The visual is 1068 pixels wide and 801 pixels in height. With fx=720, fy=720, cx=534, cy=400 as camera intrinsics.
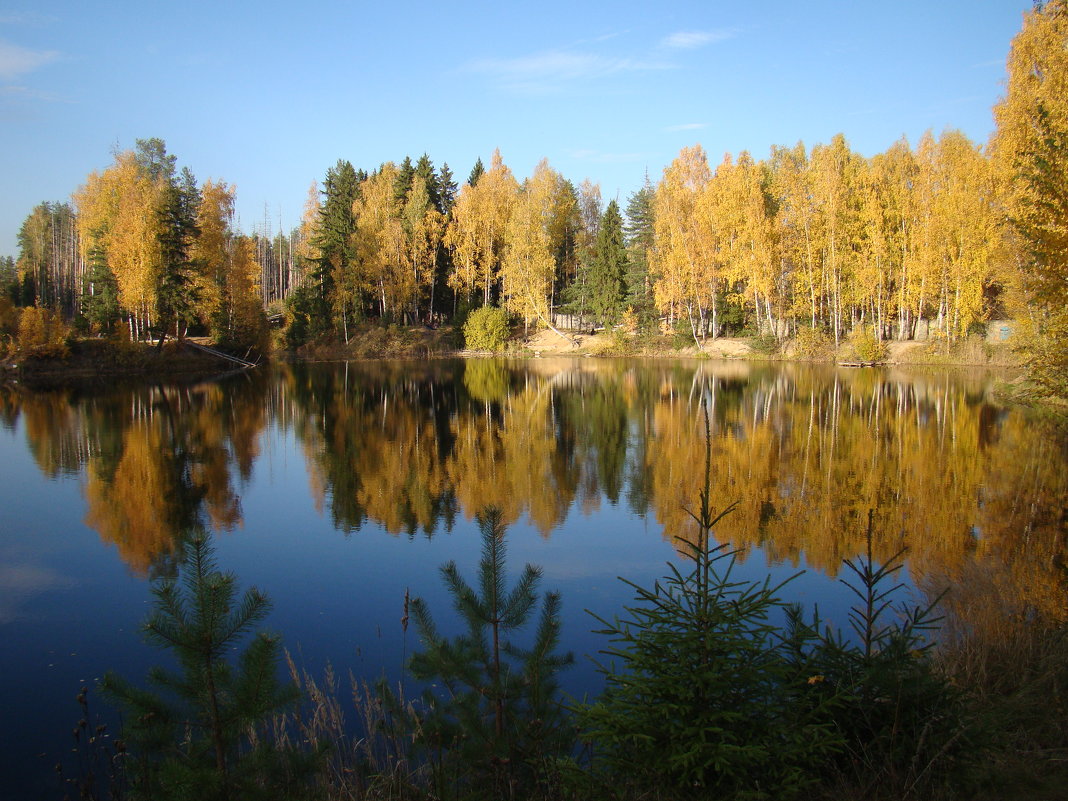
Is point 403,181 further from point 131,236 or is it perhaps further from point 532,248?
point 131,236

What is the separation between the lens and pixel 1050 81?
2003cm

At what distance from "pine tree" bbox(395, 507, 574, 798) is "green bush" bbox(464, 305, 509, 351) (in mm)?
45818

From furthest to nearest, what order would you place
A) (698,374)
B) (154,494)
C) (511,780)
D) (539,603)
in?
1. (698,374)
2. (154,494)
3. (539,603)
4. (511,780)

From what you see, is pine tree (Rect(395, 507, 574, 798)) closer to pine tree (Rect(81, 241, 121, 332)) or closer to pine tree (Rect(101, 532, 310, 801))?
pine tree (Rect(101, 532, 310, 801))

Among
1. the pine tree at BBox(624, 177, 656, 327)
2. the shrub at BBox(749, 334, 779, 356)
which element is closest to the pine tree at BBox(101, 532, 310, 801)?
the shrub at BBox(749, 334, 779, 356)

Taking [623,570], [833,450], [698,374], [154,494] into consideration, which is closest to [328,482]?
[154,494]

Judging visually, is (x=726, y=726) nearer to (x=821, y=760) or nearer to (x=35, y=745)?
(x=821, y=760)

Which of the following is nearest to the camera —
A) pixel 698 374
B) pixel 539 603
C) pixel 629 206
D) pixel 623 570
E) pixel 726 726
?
pixel 726 726

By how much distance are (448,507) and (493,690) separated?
844cm

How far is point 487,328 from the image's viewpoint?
49.9 m

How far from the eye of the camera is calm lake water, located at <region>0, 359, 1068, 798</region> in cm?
743

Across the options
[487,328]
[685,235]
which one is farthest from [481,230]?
[685,235]

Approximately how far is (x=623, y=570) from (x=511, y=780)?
564 cm

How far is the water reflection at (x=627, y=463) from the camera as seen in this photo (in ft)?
33.4
